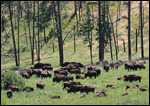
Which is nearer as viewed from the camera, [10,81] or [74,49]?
[10,81]

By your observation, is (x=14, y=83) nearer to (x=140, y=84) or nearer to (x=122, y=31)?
(x=140, y=84)

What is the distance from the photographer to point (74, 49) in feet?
232

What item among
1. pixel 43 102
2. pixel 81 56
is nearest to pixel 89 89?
pixel 43 102

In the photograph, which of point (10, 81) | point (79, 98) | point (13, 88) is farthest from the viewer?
point (10, 81)

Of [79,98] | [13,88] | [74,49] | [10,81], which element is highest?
[74,49]

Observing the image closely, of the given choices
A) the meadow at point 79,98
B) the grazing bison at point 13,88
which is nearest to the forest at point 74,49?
the meadow at point 79,98

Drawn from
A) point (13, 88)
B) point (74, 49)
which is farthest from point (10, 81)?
point (74, 49)

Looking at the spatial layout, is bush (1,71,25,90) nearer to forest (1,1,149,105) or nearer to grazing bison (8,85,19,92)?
forest (1,1,149,105)

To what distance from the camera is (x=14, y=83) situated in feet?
58.9

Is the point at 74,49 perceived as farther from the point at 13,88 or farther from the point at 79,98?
the point at 79,98

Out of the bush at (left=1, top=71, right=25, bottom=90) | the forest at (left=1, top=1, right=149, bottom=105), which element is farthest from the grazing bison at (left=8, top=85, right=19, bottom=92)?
the bush at (left=1, top=71, right=25, bottom=90)

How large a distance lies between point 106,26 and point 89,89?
29536mm

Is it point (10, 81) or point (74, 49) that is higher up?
point (74, 49)

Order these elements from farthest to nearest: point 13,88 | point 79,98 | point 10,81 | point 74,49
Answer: point 74,49, point 10,81, point 13,88, point 79,98
